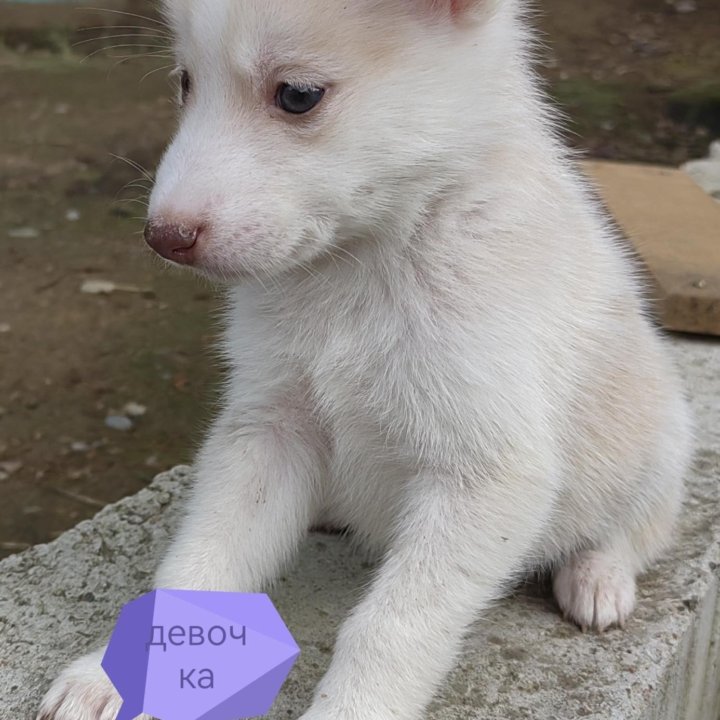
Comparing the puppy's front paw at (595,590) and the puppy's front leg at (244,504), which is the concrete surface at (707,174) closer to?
the puppy's front paw at (595,590)

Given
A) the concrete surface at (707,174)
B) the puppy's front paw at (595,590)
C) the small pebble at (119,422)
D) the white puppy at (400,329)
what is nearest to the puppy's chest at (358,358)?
the white puppy at (400,329)

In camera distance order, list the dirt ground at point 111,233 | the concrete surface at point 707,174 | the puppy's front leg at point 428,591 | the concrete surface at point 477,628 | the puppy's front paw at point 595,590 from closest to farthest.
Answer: the puppy's front leg at point 428,591 < the concrete surface at point 477,628 < the puppy's front paw at point 595,590 < the dirt ground at point 111,233 < the concrete surface at point 707,174

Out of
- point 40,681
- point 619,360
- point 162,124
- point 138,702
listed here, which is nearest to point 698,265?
point 619,360

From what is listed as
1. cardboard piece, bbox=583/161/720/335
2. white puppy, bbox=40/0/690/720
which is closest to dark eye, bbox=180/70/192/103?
white puppy, bbox=40/0/690/720

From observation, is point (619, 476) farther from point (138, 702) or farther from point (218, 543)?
point (138, 702)

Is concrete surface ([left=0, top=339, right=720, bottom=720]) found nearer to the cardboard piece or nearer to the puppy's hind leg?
the puppy's hind leg

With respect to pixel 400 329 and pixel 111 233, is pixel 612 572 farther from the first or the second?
pixel 111 233
